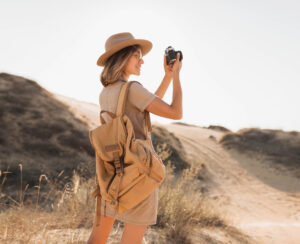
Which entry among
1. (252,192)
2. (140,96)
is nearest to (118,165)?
(140,96)

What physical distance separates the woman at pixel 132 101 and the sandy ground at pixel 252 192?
3035mm

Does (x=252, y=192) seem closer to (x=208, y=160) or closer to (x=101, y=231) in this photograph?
(x=208, y=160)

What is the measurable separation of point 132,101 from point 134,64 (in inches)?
12.9

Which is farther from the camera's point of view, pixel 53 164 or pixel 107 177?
pixel 53 164

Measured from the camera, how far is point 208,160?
16031mm

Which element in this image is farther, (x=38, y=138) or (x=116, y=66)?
(x=38, y=138)

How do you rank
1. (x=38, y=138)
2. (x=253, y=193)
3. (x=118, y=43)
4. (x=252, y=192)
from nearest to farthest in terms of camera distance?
(x=118, y=43) → (x=38, y=138) → (x=253, y=193) → (x=252, y=192)

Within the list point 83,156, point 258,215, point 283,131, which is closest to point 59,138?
point 83,156

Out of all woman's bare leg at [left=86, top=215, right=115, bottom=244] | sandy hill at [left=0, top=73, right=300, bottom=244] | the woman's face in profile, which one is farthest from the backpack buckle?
sandy hill at [left=0, top=73, right=300, bottom=244]

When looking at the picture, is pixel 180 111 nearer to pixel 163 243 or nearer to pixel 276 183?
pixel 163 243

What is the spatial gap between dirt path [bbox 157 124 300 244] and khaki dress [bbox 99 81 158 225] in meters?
4.07

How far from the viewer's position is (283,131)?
21.1 metres

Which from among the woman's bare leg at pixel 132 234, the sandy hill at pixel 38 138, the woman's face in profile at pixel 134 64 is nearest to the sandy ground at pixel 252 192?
the sandy hill at pixel 38 138

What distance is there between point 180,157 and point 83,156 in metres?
5.49
